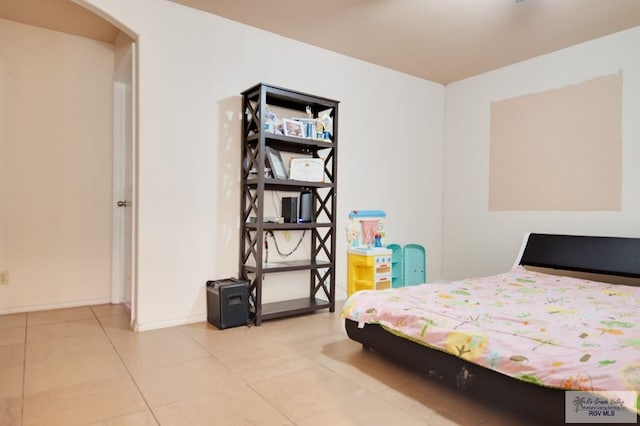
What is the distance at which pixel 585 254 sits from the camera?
136 inches

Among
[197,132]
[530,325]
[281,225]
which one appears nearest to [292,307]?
[281,225]

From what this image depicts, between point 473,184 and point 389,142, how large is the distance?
1099 millimetres

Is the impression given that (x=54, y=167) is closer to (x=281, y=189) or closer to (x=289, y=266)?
(x=281, y=189)

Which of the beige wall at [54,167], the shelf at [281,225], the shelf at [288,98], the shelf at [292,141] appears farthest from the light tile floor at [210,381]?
the shelf at [288,98]

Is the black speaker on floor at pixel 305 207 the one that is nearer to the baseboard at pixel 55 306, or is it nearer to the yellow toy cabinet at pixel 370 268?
the yellow toy cabinet at pixel 370 268

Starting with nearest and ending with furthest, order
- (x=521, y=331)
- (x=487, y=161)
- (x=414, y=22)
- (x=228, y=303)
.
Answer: (x=521, y=331) → (x=228, y=303) → (x=414, y=22) → (x=487, y=161)

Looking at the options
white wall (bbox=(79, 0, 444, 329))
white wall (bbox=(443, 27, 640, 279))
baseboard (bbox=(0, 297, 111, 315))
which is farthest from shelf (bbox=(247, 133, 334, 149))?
baseboard (bbox=(0, 297, 111, 315))

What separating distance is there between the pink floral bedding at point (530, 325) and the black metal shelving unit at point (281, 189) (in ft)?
3.05

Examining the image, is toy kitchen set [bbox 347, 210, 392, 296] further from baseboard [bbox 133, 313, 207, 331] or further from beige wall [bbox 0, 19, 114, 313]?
beige wall [bbox 0, 19, 114, 313]

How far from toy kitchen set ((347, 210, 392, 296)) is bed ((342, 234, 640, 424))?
3.10 feet

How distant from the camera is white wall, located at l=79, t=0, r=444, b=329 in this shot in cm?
303

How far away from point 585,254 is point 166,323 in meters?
3.47

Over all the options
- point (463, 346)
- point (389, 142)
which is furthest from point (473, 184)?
point (463, 346)

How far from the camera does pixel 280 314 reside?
3275mm
